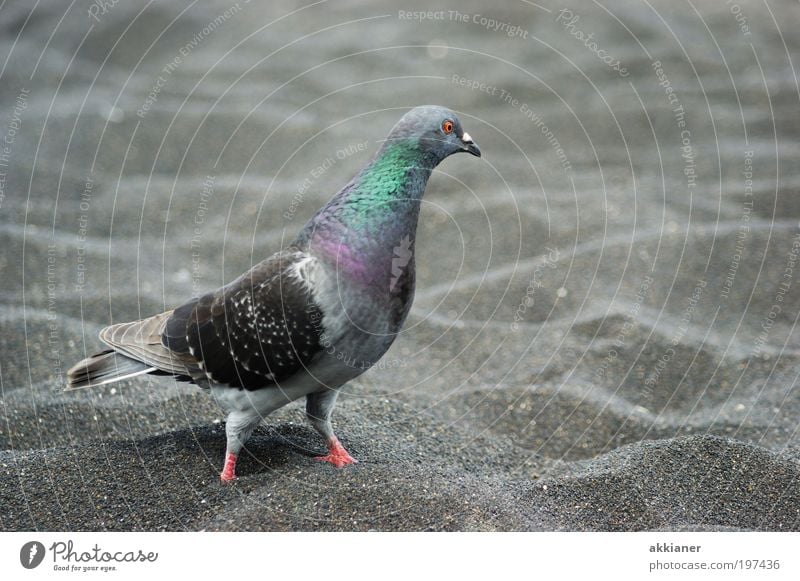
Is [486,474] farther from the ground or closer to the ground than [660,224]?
closer to the ground

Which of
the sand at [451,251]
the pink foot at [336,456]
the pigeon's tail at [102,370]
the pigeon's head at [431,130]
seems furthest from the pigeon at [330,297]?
the sand at [451,251]

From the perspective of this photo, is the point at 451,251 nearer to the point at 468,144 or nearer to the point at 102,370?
the point at 468,144

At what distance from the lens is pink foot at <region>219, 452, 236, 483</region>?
226 inches

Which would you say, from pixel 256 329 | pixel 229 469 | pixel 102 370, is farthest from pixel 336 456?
pixel 102 370

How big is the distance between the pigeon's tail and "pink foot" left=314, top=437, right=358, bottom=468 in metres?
1.36

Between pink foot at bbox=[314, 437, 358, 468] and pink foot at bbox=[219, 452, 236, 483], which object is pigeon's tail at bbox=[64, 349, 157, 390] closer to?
pink foot at bbox=[219, 452, 236, 483]

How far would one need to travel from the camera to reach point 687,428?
7555mm

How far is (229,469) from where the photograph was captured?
574cm

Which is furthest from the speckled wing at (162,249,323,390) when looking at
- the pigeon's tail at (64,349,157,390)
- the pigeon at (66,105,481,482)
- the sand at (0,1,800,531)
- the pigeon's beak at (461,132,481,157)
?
the pigeon's beak at (461,132,481,157)

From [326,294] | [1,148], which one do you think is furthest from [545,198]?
[1,148]

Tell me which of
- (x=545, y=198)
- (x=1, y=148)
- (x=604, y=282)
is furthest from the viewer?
(x=1, y=148)

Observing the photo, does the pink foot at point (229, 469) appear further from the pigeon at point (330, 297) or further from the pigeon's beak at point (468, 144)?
the pigeon's beak at point (468, 144)
